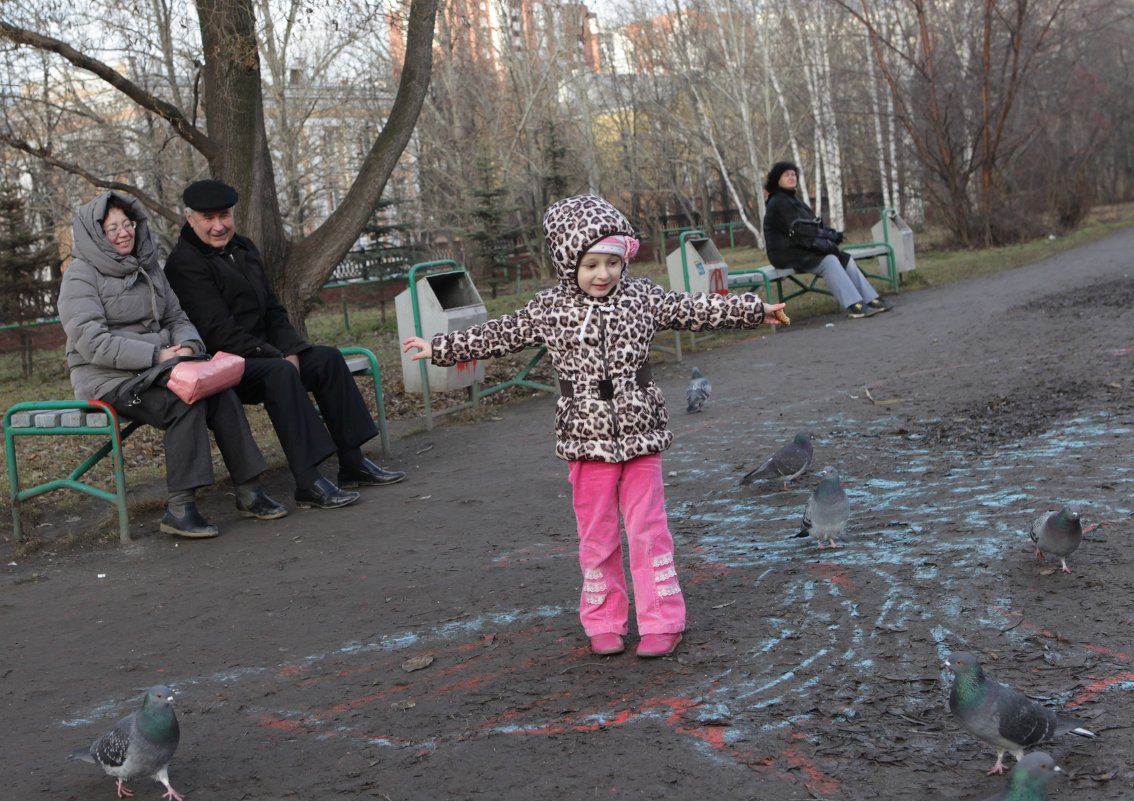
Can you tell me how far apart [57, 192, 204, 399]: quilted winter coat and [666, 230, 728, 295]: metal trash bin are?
7.82 m

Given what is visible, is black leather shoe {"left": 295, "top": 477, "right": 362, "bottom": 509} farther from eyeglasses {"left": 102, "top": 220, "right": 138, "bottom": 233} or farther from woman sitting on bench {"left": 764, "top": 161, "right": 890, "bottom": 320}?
woman sitting on bench {"left": 764, "top": 161, "right": 890, "bottom": 320}

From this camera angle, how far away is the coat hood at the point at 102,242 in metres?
6.85

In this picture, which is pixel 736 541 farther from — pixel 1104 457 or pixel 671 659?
pixel 1104 457

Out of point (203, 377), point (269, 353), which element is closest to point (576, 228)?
point (203, 377)

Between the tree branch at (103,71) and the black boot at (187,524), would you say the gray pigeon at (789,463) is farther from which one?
the tree branch at (103,71)

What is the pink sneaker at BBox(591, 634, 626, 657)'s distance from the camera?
443cm

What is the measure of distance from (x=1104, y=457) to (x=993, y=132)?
767 inches

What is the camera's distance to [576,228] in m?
4.41

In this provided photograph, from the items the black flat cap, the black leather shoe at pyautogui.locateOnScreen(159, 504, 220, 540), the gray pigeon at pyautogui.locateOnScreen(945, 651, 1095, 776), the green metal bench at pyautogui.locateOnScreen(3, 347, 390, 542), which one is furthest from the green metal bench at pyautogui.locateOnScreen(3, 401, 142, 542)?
the gray pigeon at pyautogui.locateOnScreen(945, 651, 1095, 776)

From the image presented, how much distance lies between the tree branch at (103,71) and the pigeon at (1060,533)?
806cm

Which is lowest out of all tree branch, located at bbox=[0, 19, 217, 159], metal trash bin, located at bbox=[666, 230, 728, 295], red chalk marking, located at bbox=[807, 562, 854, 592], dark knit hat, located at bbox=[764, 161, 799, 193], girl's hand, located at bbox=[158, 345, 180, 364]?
red chalk marking, located at bbox=[807, 562, 854, 592]

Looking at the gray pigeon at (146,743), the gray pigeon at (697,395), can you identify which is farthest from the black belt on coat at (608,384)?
the gray pigeon at (697,395)

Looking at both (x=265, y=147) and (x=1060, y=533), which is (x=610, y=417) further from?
(x=265, y=147)

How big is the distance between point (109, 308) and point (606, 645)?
13.4ft
